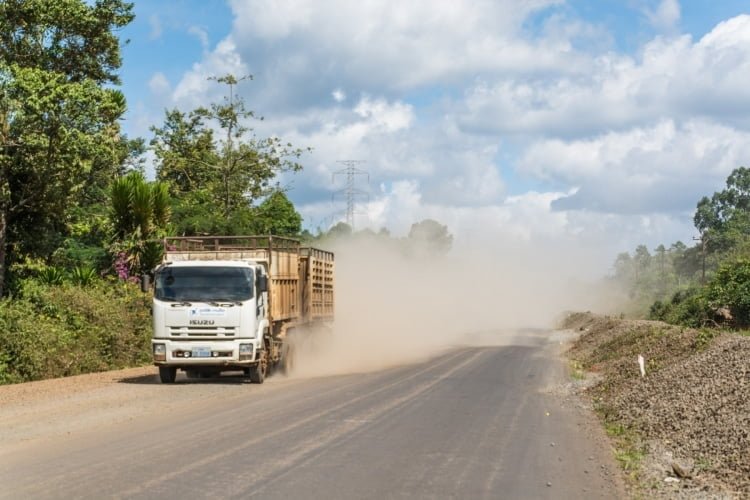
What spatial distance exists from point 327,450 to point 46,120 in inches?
753

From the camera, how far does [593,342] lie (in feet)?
125

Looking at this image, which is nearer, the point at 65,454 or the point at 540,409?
the point at 65,454

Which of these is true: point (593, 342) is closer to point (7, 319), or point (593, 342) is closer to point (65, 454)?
point (7, 319)

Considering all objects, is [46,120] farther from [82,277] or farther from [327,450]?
[327,450]

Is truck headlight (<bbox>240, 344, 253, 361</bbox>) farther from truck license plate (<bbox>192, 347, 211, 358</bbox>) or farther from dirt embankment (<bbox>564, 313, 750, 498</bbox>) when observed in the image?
dirt embankment (<bbox>564, 313, 750, 498</bbox>)

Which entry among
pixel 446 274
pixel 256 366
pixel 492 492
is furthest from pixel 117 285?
pixel 446 274

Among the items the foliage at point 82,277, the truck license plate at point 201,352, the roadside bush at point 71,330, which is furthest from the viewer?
the foliage at point 82,277

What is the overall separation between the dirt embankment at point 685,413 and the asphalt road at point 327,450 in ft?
1.99

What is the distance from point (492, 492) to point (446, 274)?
277 ft

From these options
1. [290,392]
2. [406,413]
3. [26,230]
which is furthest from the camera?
[26,230]

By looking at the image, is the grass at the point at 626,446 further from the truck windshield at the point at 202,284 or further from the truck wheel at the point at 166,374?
the truck wheel at the point at 166,374

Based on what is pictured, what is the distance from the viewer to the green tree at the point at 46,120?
2627cm

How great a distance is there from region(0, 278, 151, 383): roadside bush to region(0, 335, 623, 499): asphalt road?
Answer: 17.1ft

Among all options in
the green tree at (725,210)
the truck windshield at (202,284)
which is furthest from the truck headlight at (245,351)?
the green tree at (725,210)
